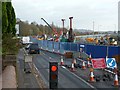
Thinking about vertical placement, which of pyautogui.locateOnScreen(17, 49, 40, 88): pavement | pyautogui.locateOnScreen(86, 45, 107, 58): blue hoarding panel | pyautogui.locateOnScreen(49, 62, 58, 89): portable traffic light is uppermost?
pyautogui.locateOnScreen(49, 62, 58, 89): portable traffic light

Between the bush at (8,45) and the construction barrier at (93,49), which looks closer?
the bush at (8,45)

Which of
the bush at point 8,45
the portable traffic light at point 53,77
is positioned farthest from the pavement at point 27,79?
the portable traffic light at point 53,77

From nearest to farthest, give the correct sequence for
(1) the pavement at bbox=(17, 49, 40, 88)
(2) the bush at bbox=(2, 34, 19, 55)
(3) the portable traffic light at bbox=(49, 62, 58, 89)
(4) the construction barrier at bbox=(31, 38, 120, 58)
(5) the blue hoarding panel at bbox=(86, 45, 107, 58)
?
1. (3) the portable traffic light at bbox=(49, 62, 58, 89)
2. (1) the pavement at bbox=(17, 49, 40, 88)
3. (2) the bush at bbox=(2, 34, 19, 55)
4. (4) the construction barrier at bbox=(31, 38, 120, 58)
5. (5) the blue hoarding panel at bbox=(86, 45, 107, 58)

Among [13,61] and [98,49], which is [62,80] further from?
[98,49]

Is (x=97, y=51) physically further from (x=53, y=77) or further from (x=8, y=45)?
(x=53, y=77)

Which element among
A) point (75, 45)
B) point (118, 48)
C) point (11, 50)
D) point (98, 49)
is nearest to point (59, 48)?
point (75, 45)

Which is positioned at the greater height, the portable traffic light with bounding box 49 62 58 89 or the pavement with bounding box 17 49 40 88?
the portable traffic light with bounding box 49 62 58 89

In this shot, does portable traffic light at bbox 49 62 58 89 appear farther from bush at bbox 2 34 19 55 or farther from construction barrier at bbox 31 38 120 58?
construction barrier at bbox 31 38 120 58

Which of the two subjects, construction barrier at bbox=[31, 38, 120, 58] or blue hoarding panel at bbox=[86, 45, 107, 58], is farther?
blue hoarding panel at bbox=[86, 45, 107, 58]

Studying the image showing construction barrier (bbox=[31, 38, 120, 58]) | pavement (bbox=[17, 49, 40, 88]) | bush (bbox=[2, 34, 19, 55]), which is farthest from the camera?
construction barrier (bbox=[31, 38, 120, 58])

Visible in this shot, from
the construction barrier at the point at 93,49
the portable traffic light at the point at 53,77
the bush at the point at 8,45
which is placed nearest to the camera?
the portable traffic light at the point at 53,77

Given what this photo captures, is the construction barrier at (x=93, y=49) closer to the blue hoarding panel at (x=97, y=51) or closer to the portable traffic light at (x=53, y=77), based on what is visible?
the blue hoarding panel at (x=97, y=51)

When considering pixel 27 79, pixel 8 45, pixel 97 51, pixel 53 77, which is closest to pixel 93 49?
pixel 97 51

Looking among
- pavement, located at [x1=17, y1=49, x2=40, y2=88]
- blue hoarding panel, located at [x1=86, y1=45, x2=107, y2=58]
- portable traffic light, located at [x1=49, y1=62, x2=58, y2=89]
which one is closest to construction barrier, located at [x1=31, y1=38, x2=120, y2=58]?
blue hoarding panel, located at [x1=86, y1=45, x2=107, y2=58]
